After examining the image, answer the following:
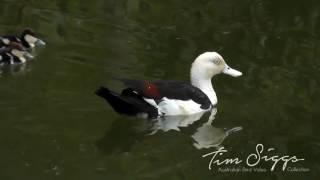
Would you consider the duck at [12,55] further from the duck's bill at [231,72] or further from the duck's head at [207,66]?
the duck's bill at [231,72]

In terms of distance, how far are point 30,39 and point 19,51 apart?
362 mm

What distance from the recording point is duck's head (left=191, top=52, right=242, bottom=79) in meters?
9.11

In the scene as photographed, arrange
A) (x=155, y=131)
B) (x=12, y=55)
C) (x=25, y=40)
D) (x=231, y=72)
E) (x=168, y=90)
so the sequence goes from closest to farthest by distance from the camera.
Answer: (x=155, y=131)
(x=168, y=90)
(x=231, y=72)
(x=12, y=55)
(x=25, y=40)

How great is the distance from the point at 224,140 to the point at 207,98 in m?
1.09

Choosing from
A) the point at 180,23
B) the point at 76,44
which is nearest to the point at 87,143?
the point at 76,44

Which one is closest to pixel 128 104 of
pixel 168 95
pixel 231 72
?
pixel 168 95

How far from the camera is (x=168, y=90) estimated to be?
328 inches

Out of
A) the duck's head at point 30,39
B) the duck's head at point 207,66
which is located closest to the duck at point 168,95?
the duck's head at point 207,66

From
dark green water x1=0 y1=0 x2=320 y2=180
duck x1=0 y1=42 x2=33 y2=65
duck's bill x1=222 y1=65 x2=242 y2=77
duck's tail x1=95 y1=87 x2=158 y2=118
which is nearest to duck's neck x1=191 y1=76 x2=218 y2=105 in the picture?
dark green water x1=0 y1=0 x2=320 y2=180

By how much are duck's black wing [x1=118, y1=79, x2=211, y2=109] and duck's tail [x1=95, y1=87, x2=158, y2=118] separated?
0.32ft

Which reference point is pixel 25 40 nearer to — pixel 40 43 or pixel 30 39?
pixel 30 39

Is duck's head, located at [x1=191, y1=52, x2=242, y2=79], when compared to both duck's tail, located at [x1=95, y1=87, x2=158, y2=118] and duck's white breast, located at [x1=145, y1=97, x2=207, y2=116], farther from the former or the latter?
duck's tail, located at [x1=95, y1=87, x2=158, y2=118]

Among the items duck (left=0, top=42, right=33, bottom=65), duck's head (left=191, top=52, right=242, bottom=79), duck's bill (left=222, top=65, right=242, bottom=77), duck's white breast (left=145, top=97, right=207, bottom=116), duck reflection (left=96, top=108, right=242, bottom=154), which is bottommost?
duck (left=0, top=42, right=33, bottom=65)

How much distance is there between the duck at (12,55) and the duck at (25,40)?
0.35 ft
